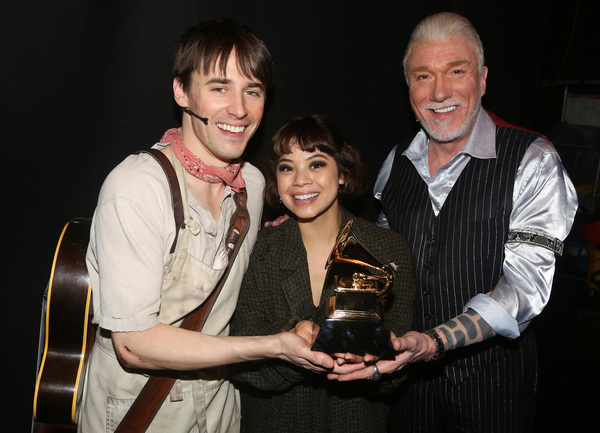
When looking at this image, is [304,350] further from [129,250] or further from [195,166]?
[195,166]

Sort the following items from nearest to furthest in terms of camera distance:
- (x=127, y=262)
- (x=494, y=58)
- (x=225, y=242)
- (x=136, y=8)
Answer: (x=127, y=262) < (x=225, y=242) < (x=136, y=8) < (x=494, y=58)

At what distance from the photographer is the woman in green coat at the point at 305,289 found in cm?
224

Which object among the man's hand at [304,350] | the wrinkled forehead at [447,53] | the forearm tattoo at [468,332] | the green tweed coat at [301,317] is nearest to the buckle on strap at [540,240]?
the forearm tattoo at [468,332]

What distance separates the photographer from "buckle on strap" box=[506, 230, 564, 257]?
2.10 meters

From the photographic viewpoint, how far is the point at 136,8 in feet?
7.58

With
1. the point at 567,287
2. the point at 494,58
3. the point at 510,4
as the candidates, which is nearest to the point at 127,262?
the point at 494,58

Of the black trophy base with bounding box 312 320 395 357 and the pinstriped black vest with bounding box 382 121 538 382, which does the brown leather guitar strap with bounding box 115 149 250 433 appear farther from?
the pinstriped black vest with bounding box 382 121 538 382

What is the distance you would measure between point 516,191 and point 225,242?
4.42 ft

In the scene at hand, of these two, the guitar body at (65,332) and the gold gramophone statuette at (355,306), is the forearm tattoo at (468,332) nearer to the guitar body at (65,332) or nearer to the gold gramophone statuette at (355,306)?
the gold gramophone statuette at (355,306)

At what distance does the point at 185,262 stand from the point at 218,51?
857mm

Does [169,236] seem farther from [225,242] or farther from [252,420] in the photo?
[252,420]

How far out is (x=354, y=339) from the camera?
1882 mm

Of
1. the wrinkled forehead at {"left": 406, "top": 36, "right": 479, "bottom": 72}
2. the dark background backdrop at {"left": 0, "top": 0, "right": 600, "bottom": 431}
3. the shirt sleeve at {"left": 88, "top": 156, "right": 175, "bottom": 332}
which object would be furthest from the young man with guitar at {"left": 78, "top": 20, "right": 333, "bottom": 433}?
the wrinkled forehead at {"left": 406, "top": 36, "right": 479, "bottom": 72}

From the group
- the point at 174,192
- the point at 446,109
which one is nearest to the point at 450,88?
the point at 446,109
